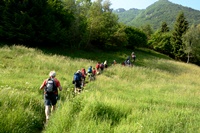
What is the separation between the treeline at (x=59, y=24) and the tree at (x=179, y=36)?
1946cm

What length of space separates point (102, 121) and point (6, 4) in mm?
25469

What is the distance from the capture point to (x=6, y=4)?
27266 millimetres

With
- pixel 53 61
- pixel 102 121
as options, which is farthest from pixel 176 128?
pixel 53 61

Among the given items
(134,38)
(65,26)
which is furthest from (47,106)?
(134,38)

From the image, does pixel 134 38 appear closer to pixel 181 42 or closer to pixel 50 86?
pixel 181 42

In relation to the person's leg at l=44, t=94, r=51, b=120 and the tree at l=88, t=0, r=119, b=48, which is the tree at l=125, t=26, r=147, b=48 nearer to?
the tree at l=88, t=0, r=119, b=48

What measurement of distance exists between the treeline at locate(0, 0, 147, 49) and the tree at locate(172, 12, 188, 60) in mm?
19457

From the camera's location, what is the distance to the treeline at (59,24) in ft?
89.5

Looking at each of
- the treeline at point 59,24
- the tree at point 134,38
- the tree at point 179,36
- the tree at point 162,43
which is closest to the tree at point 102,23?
Answer: the treeline at point 59,24

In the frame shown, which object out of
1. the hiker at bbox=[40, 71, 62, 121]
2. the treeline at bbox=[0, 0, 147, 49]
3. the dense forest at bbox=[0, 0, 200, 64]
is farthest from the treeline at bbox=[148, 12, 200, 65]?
the hiker at bbox=[40, 71, 62, 121]

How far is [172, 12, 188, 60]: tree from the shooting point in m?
54.7

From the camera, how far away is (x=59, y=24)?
105 feet

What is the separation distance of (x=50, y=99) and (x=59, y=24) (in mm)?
25470

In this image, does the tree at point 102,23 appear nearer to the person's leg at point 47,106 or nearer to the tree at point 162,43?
the tree at point 162,43
